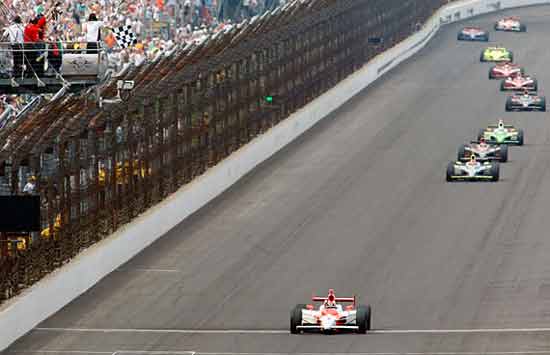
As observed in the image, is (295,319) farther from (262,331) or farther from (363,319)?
(363,319)

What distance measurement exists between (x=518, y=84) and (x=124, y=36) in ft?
66.0

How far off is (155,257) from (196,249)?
132cm

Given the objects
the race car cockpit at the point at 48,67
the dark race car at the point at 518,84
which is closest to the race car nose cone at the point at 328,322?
the race car cockpit at the point at 48,67

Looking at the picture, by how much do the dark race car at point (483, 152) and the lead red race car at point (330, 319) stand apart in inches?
770

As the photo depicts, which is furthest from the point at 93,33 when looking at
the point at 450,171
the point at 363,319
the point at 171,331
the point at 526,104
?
the point at 526,104

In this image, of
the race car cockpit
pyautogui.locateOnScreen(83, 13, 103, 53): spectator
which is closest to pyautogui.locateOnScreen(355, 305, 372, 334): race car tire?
the race car cockpit

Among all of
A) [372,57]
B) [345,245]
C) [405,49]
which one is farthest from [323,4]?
[345,245]

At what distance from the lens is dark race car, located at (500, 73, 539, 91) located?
68.7 meters

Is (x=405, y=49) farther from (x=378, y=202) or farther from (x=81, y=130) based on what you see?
(x=81, y=130)

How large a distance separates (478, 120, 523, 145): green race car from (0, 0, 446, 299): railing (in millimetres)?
6075

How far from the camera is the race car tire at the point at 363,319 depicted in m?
31.3

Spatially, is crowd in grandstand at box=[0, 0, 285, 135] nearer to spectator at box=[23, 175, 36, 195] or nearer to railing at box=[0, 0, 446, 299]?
railing at box=[0, 0, 446, 299]

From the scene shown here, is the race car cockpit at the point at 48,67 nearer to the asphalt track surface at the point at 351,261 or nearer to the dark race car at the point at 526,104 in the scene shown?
the asphalt track surface at the point at 351,261

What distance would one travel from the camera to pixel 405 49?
263 feet
